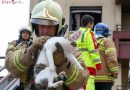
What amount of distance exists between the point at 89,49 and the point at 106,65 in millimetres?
499

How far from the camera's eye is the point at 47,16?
9.23ft

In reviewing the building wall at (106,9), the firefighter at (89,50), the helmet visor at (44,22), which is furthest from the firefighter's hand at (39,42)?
the building wall at (106,9)

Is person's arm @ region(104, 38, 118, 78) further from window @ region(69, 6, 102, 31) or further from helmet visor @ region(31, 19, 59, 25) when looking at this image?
window @ region(69, 6, 102, 31)

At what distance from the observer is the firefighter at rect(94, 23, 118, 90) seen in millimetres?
6297

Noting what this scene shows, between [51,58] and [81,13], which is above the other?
[81,13]

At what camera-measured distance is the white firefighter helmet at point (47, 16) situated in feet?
9.25

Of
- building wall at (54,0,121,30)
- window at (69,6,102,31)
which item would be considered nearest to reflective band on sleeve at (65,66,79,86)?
window at (69,6,102,31)

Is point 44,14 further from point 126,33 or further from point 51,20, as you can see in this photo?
point 126,33

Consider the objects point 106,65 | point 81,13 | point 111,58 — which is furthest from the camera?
point 81,13

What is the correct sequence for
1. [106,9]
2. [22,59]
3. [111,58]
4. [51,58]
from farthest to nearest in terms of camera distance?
[106,9]
[111,58]
[22,59]
[51,58]

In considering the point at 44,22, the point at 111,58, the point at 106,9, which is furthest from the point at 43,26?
the point at 106,9

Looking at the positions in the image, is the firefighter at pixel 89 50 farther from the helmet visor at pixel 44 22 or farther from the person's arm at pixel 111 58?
the helmet visor at pixel 44 22

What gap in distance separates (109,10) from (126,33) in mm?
1405

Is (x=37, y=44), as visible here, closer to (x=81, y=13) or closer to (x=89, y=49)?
(x=89, y=49)
